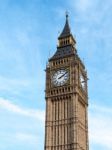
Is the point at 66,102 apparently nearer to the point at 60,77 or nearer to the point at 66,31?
the point at 60,77

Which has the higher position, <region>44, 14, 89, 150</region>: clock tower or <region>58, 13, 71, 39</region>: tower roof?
<region>58, 13, 71, 39</region>: tower roof

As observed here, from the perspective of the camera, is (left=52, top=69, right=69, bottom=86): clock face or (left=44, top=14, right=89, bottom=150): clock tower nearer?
(left=44, top=14, right=89, bottom=150): clock tower

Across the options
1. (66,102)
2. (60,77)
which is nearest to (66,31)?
(60,77)

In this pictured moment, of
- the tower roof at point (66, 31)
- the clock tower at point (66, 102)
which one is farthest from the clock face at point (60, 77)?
the tower roof at point (66, 31)

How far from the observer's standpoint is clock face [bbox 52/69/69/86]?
77.3 meters

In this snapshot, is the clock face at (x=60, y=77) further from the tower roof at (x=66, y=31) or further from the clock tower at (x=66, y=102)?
the tower roof at (x=66, y=31)

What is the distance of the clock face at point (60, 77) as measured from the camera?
77312mm

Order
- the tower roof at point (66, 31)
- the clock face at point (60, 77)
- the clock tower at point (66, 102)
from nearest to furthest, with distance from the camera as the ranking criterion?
the clock tower at point (66, 102)
the clock face at point (60, 77)
the tower roof at point (66, 31)

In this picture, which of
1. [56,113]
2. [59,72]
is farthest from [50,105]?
[59,72]

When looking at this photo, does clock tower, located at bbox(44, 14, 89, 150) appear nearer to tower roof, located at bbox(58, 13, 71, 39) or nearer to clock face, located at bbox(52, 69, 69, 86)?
clock face, located at bbox(52, 69, 69, 86)

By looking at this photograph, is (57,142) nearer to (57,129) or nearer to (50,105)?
(57,129)

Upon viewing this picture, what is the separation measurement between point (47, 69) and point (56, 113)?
9.88m

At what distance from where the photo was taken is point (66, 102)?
75.6 m

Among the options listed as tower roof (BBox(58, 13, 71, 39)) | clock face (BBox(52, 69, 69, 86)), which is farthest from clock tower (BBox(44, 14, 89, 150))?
tower roof (BBox(58, 13, 71, 39))
